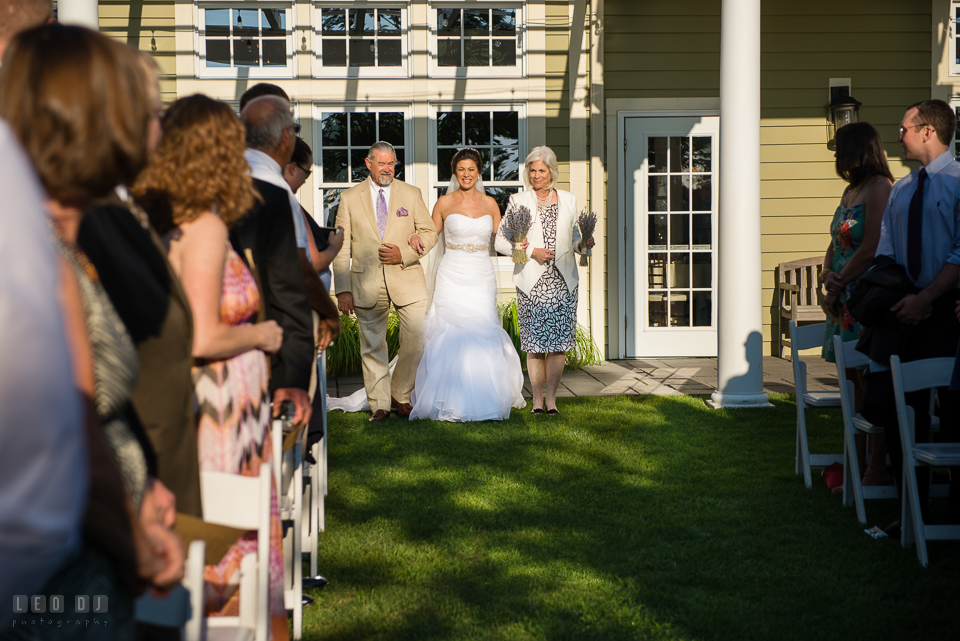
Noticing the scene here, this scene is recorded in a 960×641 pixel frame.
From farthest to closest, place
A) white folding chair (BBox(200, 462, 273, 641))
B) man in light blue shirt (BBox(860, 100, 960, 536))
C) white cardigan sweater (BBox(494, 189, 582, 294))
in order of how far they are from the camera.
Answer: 1. white cardigan sweater (BBox(494, 189, 582, 294))
2. man in light blue shirt (BBox(860, 100, 960, 536))
3. white folding chair (BBox(200, 462, 273, 641))

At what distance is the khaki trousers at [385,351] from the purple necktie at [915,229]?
3671 mm

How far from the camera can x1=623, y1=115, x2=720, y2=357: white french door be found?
8.84 metres

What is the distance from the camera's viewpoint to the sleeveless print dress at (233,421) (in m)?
2.05

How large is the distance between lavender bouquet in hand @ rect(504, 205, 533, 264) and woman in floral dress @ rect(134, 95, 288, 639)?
4.10m

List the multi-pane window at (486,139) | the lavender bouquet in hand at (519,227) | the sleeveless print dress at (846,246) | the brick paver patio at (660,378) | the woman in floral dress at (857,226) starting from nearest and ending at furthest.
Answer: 1. the woman in floral dress at (857,226)
2. the sleeveless print dress at (846,246)
3. the lavender bouquet in hand at (519,227)
4. the brick paver patio at (660,378)
5. the multi-pane window at (486,139)

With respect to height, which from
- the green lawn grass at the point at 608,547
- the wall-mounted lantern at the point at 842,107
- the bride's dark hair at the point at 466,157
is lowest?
the green lawn grass at the point at 608,547

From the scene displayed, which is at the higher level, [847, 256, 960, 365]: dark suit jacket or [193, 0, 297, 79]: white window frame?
[193, 0, 297, 79]: white window frame

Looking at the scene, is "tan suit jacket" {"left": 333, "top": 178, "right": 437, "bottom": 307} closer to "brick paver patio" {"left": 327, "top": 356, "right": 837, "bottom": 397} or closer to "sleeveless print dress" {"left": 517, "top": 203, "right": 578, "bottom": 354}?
"sleeveless print dress" {"left": 517, "top": 203, "right": 578, "bottom": 354}

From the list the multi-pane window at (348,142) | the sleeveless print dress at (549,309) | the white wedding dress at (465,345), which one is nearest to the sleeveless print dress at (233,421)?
the white wedding dress at (465,345)

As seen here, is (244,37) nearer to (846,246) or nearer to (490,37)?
(490,37)

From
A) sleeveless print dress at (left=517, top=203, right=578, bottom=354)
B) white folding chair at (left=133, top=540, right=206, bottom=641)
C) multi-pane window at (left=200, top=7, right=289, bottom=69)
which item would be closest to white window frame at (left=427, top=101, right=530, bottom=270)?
multi-pane window at (left=200, top=7, right=289, bottom=69)

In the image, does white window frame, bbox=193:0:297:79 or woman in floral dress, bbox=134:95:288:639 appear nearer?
woman in floral dress, bbox=134:95:288:639

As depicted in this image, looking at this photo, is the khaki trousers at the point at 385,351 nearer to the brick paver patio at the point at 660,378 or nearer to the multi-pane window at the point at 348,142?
the brick paver patio at the point at 660,378

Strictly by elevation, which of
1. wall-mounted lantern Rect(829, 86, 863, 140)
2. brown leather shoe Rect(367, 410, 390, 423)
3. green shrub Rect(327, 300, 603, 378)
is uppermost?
wall-mounted lantern Rect(829, 86, 863, 140)
